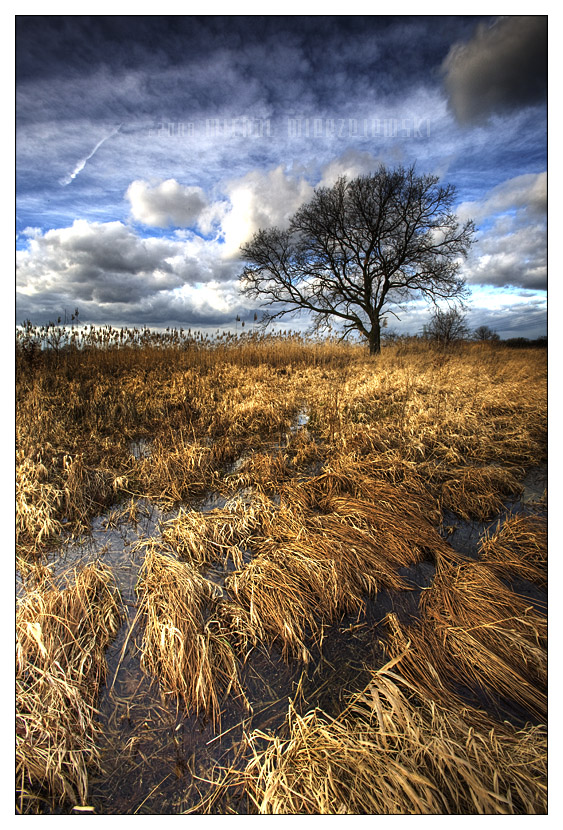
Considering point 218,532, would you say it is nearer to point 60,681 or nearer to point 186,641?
point 186,641

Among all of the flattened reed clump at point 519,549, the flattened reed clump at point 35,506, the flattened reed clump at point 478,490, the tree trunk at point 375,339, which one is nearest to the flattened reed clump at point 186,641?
the flattened reed clump at point 35,506

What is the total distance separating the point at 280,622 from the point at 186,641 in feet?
1.88

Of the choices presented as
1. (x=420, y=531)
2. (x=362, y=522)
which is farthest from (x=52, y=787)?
(x=420, y=531)

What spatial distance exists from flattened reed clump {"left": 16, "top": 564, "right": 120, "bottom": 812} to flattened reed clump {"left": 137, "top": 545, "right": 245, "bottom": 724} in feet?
0.81

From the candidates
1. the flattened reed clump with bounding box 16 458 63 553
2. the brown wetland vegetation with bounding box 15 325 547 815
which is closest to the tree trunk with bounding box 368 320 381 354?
the brown wetland vegetation with bounding box 15 325 547 815

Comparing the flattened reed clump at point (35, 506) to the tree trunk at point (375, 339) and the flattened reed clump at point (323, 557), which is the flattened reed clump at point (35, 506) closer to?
the flattened reed clump at point (323, 557)

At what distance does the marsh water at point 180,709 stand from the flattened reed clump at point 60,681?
7 cm

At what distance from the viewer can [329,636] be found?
2133 millimetres

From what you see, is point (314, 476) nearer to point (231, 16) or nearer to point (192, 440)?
point (192, 440)

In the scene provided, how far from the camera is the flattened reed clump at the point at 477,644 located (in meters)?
1.74

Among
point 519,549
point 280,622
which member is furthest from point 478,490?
point 280,622

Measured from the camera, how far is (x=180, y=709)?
5.52 feet

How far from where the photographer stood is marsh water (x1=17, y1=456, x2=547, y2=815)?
1.34 meters
